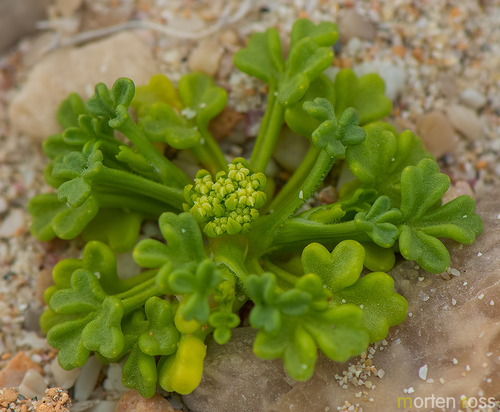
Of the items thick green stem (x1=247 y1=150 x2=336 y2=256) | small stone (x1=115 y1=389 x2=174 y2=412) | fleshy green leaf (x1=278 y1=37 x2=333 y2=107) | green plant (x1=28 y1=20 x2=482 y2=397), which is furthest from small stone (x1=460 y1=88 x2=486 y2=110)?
small stone (x1=115 y1=389 x2=174 y2=412)

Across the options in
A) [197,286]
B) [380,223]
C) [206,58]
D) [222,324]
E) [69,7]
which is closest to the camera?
[197,286]

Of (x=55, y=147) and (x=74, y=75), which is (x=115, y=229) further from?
(x=74, y=75)

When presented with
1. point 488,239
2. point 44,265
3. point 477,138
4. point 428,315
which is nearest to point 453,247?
point 488,239

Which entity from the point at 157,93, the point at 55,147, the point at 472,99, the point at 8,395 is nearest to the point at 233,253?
the point at 157,93

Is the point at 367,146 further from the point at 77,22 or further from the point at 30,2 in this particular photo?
the point at 30,2

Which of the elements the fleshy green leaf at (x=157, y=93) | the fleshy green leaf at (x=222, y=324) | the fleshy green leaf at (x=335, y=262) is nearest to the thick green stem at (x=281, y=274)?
the fleshy green leaf at (x=335, y=262)

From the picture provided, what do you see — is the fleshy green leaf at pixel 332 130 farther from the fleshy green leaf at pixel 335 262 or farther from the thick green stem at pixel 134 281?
the thick green stem at pixel 134 281

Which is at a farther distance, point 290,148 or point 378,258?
point 290,148
